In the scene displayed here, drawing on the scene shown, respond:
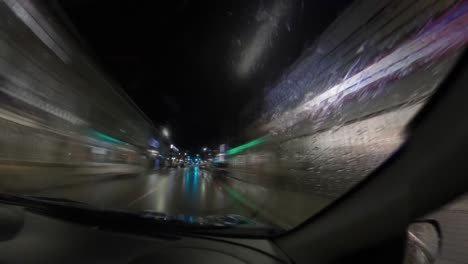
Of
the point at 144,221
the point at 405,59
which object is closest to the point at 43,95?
the point at 144,221

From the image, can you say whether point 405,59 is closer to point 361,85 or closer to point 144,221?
point 361,85

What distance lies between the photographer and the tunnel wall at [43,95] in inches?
388

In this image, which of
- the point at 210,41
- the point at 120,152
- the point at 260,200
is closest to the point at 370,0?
the point at 210,41

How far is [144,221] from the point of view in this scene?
308cm

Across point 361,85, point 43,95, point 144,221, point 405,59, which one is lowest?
point 144,221

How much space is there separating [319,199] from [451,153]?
5.35 meters

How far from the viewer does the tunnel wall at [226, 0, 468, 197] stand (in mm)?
2590

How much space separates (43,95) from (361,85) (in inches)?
452

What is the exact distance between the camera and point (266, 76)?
49.4ft

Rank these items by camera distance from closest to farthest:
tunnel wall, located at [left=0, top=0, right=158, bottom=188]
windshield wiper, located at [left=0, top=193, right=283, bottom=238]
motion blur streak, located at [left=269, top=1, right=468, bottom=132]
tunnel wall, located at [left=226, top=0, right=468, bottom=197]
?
motion blur streak, located at [left=269, top=1, right=468, bottom=132], tunnel wall, located at [left=226, top=0, right=468, bottom=197], windshield wiper, located at [left=0, top=193, right=283, bottom=238], tunnel wall, located at [left=0, top=0, right=158, bottom=188]

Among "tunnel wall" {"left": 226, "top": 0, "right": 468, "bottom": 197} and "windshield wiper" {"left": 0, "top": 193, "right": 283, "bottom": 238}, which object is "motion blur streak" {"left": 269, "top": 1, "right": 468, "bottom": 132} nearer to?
"tunnel wall" {"left": 226, "top": 0, "right": 468, "bottom": 197}

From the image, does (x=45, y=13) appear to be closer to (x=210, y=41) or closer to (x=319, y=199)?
(x=210, y=41)

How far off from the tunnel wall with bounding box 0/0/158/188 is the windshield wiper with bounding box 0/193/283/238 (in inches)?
330

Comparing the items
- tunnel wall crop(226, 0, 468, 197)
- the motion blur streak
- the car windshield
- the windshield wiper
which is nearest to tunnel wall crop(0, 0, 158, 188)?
the car windshield
